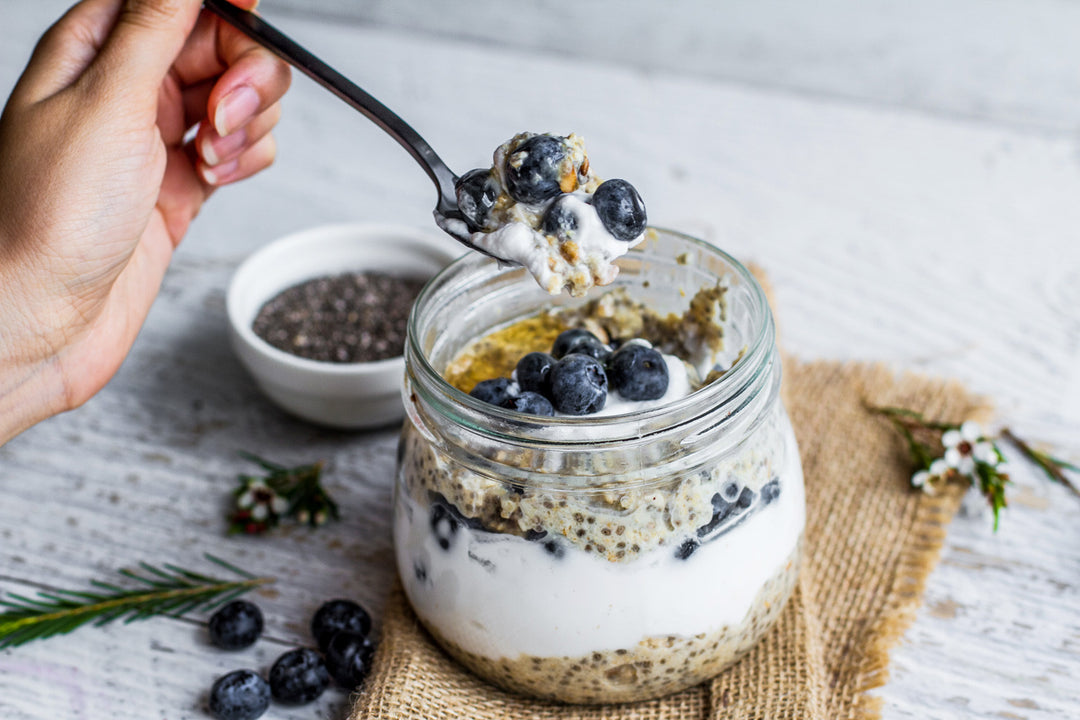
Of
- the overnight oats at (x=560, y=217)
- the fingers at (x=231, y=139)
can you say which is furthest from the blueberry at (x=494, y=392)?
the fingers at (x=231, y=139)

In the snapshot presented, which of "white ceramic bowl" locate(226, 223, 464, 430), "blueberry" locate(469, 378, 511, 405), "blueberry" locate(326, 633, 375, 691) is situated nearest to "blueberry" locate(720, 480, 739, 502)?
"blueberry" locate(469, 378, 511, 405)

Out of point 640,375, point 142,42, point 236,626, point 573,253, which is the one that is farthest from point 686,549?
point 142,42

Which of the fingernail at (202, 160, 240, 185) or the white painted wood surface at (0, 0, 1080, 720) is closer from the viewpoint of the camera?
the white painted wood surface at (0, 0, 1080, 720)

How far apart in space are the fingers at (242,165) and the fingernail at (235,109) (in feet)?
0.38

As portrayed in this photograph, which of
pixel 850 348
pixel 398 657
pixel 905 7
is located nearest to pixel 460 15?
pixel 905 7

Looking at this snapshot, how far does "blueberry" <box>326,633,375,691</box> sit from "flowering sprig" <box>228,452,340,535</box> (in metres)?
0.21

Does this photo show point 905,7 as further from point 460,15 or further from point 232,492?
point 232,492

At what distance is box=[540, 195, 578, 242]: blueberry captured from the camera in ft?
2.97

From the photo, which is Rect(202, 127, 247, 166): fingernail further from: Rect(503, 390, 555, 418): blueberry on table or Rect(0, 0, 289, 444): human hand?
Rect(503, 390, 555, 418): blueberry on table

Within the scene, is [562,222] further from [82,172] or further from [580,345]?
[82,172]

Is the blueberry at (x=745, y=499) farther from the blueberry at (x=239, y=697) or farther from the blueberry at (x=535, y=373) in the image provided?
the blueberry at (x=239, y=697)

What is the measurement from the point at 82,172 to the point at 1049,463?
3.99 ft

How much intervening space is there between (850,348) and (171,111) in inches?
41.6

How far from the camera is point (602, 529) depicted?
0.90 meters
